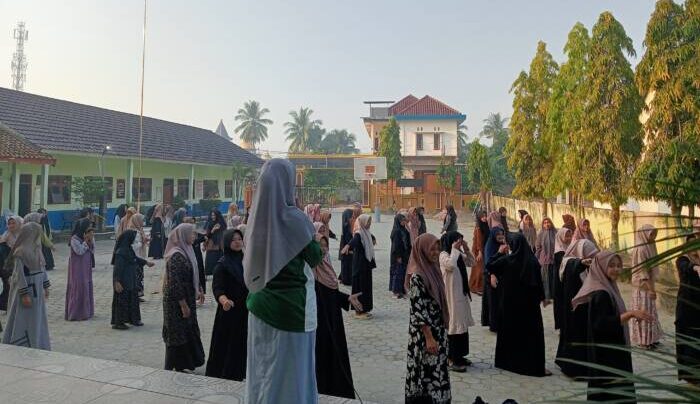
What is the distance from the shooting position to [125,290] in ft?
20.6

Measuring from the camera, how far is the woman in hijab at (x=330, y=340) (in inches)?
153

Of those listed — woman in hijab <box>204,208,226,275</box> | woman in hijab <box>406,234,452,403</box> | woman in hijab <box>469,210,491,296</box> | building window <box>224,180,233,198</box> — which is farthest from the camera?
building window <box>224,180,233,198</box>

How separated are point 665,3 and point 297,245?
9267mm

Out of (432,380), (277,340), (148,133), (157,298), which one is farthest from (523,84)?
(148,133)

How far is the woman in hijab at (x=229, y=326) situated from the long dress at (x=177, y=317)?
0.48m

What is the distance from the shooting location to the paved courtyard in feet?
14.0

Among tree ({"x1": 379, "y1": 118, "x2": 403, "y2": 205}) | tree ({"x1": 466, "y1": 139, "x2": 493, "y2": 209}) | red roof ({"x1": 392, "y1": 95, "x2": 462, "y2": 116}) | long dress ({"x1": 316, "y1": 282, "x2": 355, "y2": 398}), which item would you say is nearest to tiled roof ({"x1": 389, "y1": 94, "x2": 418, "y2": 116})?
red roof ({"x1": 392, "y1": 95, "x2": 462, "y2": 116})

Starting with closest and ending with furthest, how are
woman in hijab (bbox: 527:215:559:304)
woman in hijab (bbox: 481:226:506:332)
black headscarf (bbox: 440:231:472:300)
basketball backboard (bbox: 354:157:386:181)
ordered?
black headscarf (bbox: 440:231:472:300)
woman in hijab (bbox: 481:226:506:332)
woman in hijab (bbox: 527:215:559:304)
basketball backboard (bbox: 354:157:386:181)

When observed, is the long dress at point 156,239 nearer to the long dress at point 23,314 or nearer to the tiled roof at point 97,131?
the long dress at point 23,314

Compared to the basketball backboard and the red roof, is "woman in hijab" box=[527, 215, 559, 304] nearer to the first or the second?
the basketball backboard

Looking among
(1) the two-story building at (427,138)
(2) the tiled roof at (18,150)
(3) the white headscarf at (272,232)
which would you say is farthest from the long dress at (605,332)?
(1) the two-story building at (427,138)

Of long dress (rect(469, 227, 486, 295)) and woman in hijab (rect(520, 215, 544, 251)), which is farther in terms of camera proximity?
long dress (rect(469, 227, 486, 295))

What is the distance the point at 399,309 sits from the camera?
746 centimetres

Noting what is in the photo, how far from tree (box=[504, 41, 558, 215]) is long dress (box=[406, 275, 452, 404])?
14471 millimetres
